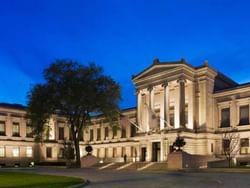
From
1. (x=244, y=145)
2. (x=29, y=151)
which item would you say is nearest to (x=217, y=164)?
(x=244, y=145)

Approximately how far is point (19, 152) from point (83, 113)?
31451 millimetres

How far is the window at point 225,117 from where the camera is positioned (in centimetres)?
5883

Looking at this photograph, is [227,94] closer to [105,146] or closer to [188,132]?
[188,132]

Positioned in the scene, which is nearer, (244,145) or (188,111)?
(244,145)

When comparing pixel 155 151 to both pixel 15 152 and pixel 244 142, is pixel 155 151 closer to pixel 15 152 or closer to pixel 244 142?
pixel 244 142

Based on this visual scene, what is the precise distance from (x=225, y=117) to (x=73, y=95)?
26323 mm

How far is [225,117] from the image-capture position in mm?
59312

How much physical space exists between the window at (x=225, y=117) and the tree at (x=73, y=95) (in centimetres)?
1909

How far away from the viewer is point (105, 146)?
82250 millimetres

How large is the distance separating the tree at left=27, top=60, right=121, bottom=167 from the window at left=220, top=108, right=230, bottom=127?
19.1 m

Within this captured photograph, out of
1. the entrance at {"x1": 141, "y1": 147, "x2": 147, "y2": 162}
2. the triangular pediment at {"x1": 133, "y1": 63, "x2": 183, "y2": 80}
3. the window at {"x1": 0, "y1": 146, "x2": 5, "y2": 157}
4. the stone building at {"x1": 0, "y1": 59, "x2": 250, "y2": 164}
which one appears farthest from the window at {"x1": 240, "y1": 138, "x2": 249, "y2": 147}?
the window at {"x1": 0, "y1": 146, "x2": 5, "y2": 157}

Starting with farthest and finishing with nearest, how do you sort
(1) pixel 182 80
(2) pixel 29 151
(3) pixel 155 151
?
(2) pixel 29 151 < (3) pixel 155 151 < (1) pixel 182 80

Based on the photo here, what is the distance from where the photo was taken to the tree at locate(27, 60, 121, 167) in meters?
48.8

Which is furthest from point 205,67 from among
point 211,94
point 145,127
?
point 145,127
